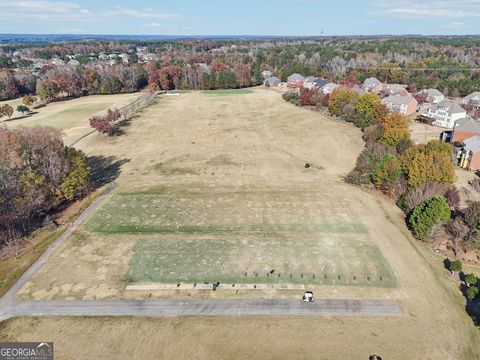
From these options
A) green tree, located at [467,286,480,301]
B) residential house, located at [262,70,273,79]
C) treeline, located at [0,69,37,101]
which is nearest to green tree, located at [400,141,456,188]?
green tree, located at [467,286,480,301]

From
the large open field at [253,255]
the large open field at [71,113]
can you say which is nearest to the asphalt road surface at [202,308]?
the large open field at [253,255]

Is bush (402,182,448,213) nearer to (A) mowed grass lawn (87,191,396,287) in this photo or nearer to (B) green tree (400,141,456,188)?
(B) green tree (400,141,456,188)

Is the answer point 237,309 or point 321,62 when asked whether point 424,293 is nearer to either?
point 237,309

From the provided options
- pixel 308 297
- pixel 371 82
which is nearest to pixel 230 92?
pixel 371 82

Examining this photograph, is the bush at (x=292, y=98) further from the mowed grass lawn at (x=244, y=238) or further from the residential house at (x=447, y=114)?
the mowed grass lawn at (x=244, y=238)

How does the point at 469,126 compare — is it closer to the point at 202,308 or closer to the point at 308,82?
the point at 202,308

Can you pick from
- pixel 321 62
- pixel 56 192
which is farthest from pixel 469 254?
pixel 321 62

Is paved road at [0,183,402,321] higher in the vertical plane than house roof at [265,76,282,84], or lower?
lower
